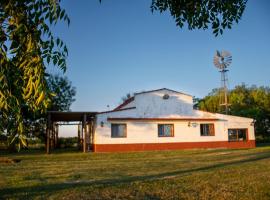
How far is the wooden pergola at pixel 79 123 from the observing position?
22.2 meters

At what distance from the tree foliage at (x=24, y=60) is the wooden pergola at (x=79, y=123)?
1921 cm

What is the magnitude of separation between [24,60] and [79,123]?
28.6 metres

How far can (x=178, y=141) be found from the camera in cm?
2436

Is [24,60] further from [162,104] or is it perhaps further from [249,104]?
[249,104]

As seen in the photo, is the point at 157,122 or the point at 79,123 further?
the point at 79,123

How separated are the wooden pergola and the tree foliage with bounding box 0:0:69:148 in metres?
19.2

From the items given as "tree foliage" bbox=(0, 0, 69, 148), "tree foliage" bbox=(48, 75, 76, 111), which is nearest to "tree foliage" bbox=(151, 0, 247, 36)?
"tree foliage" bbox=(0, 0, 69, 148)

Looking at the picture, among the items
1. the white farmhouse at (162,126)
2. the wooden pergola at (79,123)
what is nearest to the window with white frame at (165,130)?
the white farmhouse at (162,126)

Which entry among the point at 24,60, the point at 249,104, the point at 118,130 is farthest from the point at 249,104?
the point at 24,60

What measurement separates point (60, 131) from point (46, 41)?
3228 centimetres

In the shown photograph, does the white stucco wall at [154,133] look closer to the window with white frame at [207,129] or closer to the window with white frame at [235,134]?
the window with white frame at [207,129]

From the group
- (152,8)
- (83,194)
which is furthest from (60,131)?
(152,8)

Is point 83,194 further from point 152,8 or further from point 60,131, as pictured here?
point 60,131

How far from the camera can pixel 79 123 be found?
30.8 metres
